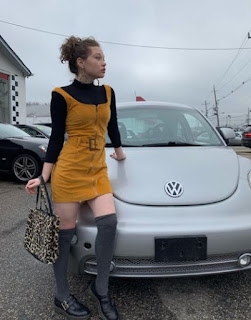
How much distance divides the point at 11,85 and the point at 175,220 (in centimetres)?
1223

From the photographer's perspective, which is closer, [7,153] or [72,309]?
[72,309]

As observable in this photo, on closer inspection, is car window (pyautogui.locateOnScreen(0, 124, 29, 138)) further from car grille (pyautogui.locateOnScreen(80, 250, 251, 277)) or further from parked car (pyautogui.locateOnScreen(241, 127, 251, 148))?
parked car (pyautogui.locateOnScreen(241, 127, 251, 148))

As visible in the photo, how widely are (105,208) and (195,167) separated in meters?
0.75

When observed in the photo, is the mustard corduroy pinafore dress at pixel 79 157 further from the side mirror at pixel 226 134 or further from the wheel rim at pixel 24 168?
the wheel rim at pixel 24 168

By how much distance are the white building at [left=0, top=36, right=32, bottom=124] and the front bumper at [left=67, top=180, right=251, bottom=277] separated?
37.7 ft

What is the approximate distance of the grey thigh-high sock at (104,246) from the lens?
1.90 meters

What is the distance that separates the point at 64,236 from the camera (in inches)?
77.9

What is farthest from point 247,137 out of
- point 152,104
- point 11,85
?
point 152,104

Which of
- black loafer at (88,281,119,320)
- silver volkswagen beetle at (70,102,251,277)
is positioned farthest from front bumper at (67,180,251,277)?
black loafer at (88,281,119,320)

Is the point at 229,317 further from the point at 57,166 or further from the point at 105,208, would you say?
the point at 57,166

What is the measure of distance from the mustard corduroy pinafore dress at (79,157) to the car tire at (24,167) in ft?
15.6

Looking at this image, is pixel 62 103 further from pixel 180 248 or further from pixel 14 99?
pixel 14 99

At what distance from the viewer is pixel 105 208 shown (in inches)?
76.4

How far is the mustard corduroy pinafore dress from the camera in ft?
6.33
